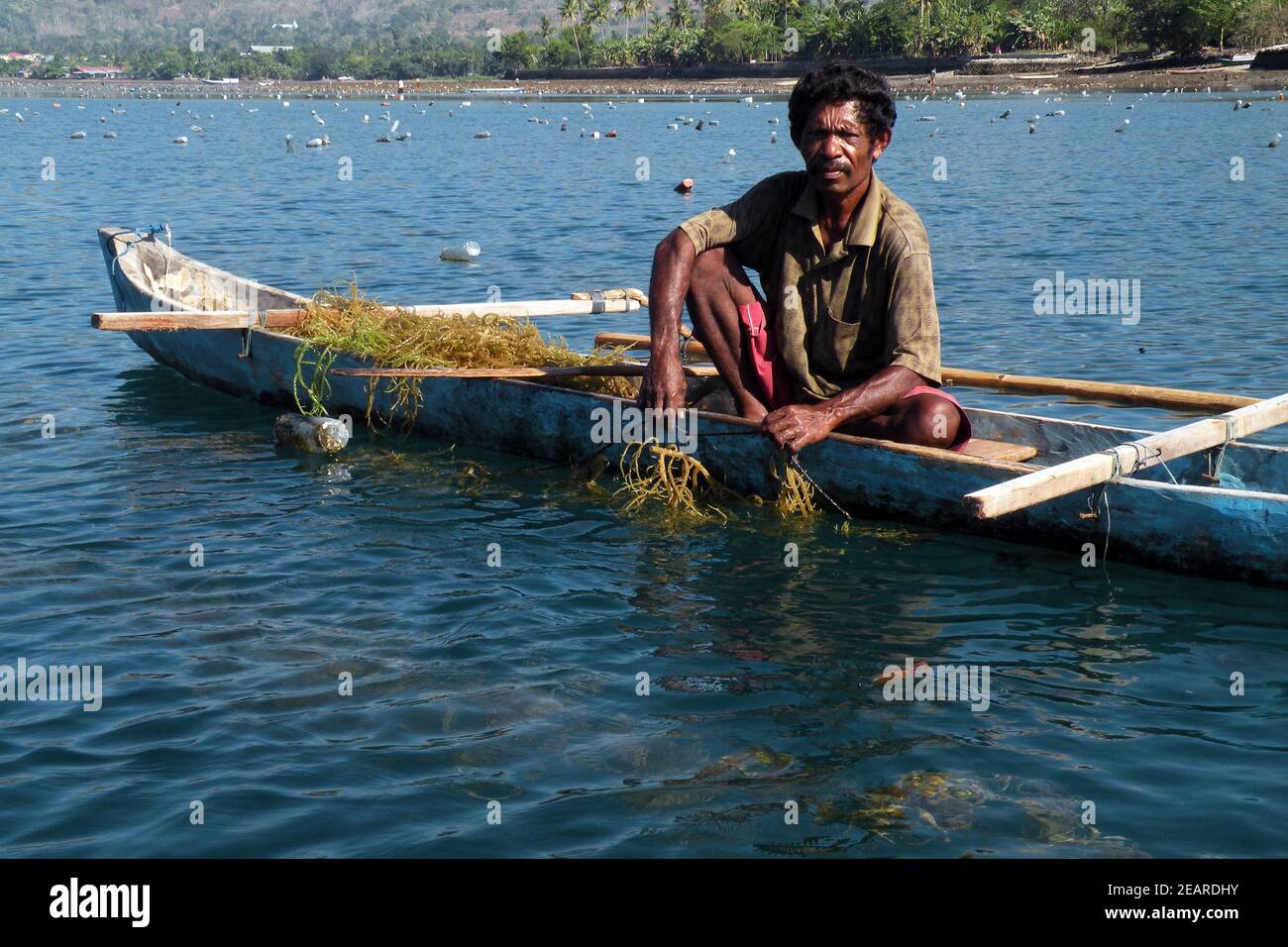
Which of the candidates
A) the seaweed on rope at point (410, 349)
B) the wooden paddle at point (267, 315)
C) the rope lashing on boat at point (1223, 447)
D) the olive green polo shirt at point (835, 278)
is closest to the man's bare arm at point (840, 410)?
the olive green polo shirt at point (835, 278)

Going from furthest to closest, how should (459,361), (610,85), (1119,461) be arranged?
(610,85), (459,361), (1119,461)

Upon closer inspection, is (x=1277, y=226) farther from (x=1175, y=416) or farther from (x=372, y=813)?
(x=372, y=813)

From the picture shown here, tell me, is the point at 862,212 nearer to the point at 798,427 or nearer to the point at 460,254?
the point at 798,427

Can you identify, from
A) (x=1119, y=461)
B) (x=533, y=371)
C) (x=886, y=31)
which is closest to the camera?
(x=1119, y=461)

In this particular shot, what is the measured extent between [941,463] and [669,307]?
1748 millimetres

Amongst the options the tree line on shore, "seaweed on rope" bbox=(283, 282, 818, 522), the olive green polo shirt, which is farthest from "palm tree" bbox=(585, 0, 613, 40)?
the olive green polo shirt

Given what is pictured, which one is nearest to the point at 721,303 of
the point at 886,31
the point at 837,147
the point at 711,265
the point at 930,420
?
the point at 711,265

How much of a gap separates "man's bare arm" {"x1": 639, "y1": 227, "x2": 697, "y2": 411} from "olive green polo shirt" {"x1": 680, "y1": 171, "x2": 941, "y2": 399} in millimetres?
122

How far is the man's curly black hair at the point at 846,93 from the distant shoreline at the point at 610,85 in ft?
226

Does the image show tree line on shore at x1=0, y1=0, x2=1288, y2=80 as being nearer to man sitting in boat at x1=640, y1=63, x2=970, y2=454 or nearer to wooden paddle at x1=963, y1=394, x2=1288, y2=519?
man sitting in boat at x1=640, y1=63, x2=970, y2=454

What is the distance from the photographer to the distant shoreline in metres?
75.1

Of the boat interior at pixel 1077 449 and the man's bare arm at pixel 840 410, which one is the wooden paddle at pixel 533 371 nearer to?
the boat interior at pixel 1077 449

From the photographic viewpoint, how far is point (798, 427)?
756cm

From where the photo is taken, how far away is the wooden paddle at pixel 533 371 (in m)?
8.89
